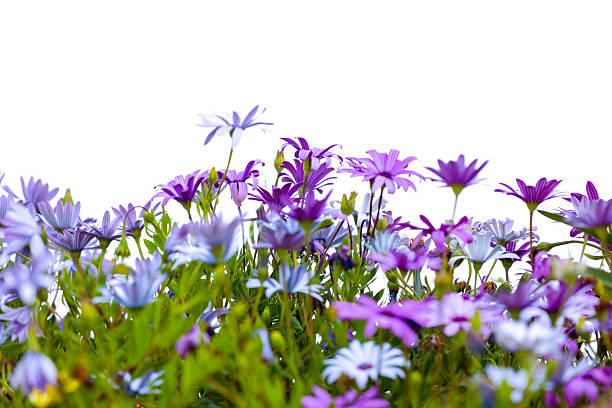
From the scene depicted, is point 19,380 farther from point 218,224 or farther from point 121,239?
point 121,239

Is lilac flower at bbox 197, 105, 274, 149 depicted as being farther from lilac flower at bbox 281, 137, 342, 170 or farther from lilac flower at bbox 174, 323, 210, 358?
lilac flower at bbox 174, 323, 210, 358

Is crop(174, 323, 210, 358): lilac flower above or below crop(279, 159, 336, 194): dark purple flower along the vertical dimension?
below

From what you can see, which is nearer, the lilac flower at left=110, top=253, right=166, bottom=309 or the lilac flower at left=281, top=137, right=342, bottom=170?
the lilac flower at left=110, top=253, right=166, bottom=309

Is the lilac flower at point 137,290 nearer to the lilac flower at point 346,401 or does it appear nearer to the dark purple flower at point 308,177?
→ the lilac flower at point 346,401

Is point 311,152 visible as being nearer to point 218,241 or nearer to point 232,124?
point 232,124

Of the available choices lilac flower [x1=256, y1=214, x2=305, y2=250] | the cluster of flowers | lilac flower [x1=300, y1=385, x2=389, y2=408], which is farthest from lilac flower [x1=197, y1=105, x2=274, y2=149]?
lilac flower [x1=300, y1=385, x2=389, y2=408]

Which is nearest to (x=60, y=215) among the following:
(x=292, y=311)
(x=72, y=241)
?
(x=72, y=241)
